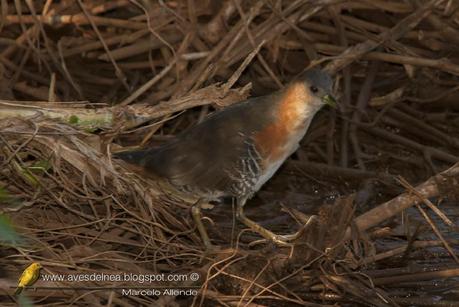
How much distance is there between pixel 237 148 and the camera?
4.29 meters

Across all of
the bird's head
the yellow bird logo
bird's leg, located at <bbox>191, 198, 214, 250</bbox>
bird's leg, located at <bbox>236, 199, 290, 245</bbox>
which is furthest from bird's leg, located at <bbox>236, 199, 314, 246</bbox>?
the yellow bird logo

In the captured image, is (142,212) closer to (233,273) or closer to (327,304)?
(233,273)

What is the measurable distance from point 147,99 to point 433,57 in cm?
168

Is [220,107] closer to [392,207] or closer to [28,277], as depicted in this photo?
[392,207]

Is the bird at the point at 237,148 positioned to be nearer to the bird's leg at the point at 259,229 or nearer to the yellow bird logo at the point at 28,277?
the bird's leg at the point at 259,229

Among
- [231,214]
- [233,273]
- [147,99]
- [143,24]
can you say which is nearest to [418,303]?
[233,273]

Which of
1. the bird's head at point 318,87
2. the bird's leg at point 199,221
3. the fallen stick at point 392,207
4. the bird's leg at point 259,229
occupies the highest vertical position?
the bird's head at point 318,87

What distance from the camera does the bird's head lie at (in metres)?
4.39

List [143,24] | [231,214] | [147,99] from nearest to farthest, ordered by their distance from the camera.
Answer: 1. [231,214]
2. [147,99]
3. [143,24]

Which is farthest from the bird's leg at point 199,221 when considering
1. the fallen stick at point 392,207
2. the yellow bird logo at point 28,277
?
the yellow bird logo at point 28,277

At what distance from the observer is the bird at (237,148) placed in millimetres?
4297

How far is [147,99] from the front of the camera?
5754 millimetres

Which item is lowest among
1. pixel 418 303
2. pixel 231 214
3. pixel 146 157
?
pixel 231 214

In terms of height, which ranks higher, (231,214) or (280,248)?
(280,248)
